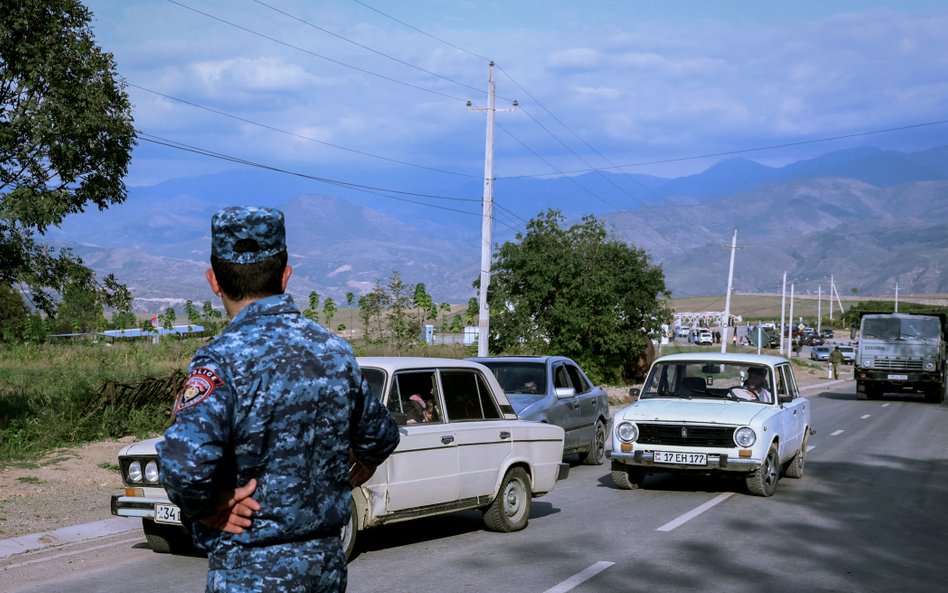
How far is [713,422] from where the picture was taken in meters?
12.5

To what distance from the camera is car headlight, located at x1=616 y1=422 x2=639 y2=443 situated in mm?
12883

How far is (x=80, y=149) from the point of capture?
14406mm

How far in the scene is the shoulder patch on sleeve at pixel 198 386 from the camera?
2.98 m

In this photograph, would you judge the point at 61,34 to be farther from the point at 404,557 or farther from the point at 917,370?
the point at 917,370

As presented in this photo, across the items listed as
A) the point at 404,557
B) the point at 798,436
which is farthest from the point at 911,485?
the point at 404,557

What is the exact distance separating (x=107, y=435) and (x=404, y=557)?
8.91 metres

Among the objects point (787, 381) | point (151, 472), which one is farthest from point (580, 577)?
point (787, 381)

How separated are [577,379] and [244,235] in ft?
46.1

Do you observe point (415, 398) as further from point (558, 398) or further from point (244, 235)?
point (244, 235)

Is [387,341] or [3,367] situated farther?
[387,341]

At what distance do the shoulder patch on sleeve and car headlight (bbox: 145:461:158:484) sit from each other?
636 centimetres

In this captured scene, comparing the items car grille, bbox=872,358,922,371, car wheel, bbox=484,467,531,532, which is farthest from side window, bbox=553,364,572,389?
car grille, bbox=872,358,922,371

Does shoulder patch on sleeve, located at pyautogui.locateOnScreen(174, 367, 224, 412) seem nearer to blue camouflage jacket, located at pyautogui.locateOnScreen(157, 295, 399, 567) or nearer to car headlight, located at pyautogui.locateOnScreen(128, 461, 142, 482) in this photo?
blue camouflage jacket, located at pyautogui.locateOnScreen(157, 295, 399, 567)

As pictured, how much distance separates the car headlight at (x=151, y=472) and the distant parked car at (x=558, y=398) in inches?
249
